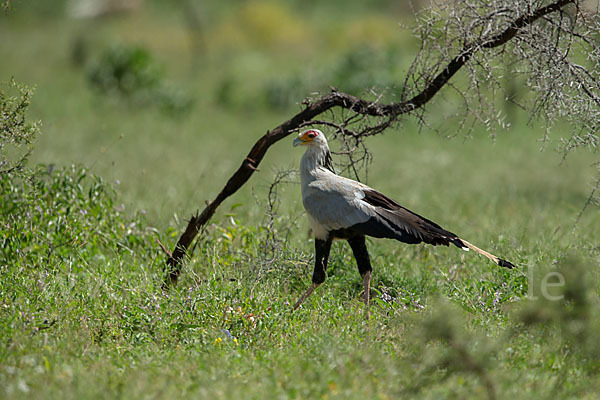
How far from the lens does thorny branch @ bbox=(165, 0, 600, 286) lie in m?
4.75

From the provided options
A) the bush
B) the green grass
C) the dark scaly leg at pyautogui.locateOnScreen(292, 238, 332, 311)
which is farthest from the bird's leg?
the bush

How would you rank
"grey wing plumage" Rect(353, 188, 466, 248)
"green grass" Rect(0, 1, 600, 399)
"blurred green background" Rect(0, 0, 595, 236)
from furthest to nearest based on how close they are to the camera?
"blurred green background" Rect(0, 0, 595, 236)
"grey wing plumage" Rect(353, 188, 466, 248)
"green grass" Rect(0, 1, 600, 399)

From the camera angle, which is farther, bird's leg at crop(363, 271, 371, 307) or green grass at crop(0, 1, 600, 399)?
bird's leg at crop(363, 271, 371, 307)

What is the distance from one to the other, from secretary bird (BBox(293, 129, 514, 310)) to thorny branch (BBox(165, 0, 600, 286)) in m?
0.35

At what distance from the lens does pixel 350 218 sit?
4555 mm

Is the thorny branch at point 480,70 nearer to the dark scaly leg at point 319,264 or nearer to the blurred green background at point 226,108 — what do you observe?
the blurred green background at point 226,108

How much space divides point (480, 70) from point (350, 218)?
1.62m

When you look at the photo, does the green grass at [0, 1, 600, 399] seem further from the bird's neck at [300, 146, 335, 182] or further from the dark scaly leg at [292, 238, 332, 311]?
the bird's neck at [300, 146, 335, 182]

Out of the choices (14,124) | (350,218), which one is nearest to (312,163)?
(350,218)

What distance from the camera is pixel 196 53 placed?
25.5 m

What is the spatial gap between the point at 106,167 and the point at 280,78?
34.5 feet

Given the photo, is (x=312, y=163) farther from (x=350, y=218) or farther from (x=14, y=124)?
(x=14, y=124)

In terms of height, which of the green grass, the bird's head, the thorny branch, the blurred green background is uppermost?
the blurred green background

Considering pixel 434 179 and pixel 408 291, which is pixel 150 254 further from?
pixel 434 179
